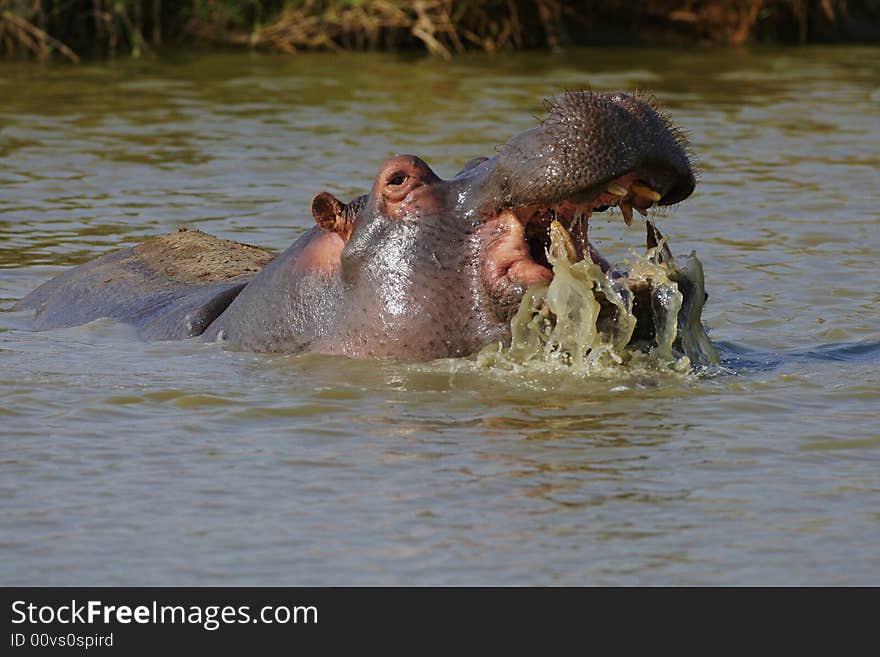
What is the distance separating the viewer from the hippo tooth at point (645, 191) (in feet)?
19.4

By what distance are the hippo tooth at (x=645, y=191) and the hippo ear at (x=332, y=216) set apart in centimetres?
115

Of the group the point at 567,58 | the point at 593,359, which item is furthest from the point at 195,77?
the point at 593,359

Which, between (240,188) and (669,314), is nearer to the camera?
(669,314)

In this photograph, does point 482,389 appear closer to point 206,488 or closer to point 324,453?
point 324,453

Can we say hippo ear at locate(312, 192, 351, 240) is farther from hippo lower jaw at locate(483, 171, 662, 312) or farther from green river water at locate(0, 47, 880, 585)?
hippo lower jaw at locate(483, 171, 662, 312)

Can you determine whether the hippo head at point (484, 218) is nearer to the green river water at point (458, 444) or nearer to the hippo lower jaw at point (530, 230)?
the hippo lower jaw at point (530, 230)

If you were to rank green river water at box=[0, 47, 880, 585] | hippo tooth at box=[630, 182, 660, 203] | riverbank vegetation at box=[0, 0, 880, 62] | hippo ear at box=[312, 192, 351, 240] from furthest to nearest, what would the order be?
riverbank vegetation at box=[0, 0, 880, 62]
hippo ear at box=[312, 192, 351, 240]
hippo tooth at box=[630, 182, 660, 203]
green river water at box=[0, 47, 880, 585]

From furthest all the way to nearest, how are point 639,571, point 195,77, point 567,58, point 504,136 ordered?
point 567,58, point 195,77, point 504,136, point 639,571

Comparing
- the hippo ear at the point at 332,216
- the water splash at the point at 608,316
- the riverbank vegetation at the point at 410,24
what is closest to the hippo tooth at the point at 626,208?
the water splash at the point at 608,316

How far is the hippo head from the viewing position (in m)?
5.75

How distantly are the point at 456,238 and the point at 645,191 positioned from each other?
0.70 metres

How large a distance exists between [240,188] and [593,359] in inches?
240

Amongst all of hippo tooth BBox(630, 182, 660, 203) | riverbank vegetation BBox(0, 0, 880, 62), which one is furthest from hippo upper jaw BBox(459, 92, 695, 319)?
riverbank vegetation BBox(0, 0, 880, 62)
